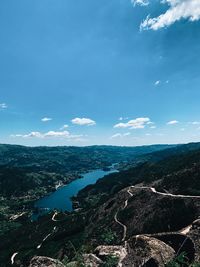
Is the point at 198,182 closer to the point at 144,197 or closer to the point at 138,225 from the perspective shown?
the point at 144,197

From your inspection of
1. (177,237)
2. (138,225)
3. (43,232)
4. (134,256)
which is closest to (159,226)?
(138,225)

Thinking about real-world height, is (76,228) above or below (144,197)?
below

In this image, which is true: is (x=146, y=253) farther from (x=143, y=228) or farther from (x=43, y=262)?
(x=143, y=228)

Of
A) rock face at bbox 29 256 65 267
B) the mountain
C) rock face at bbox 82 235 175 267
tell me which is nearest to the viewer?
rock face at bbox 29 256 65 267

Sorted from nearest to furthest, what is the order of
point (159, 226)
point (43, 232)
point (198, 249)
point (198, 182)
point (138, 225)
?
point (198, 249) < point (159, 226) < point (138, 225) < point (198, 182) < point (43, 232)

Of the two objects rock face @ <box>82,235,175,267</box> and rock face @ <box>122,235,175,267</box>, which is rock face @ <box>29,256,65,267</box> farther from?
rock face @ <box>122,235,175,267</box>

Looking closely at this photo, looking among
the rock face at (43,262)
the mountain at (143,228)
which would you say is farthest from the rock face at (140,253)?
the rock face at (43,262)

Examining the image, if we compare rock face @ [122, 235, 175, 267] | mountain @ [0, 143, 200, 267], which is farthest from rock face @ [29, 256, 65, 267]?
rock face @ [122, 235, 175, 267]

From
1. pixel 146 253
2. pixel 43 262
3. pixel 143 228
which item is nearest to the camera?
pixel 43 262

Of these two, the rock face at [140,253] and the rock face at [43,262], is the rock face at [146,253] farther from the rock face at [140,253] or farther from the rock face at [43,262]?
the rock face at [43,262]

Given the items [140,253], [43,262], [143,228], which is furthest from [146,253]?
[143,228]

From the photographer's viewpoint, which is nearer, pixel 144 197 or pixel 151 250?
pixel 151 250
